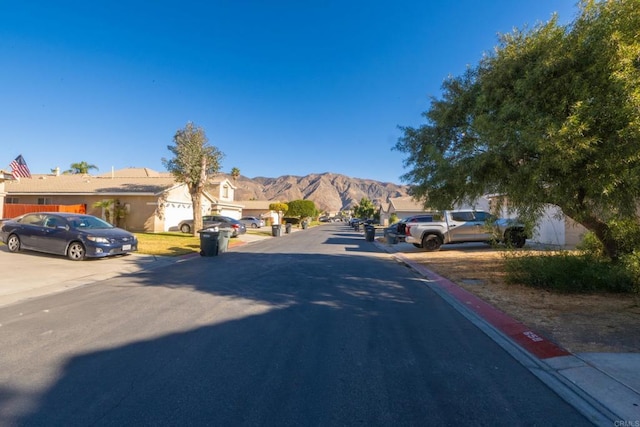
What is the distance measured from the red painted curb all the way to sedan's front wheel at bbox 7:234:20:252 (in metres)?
13.5

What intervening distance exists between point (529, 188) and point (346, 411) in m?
5.46

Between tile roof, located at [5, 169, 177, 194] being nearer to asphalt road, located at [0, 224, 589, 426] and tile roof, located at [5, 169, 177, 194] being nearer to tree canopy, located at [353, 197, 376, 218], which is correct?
asphalt road, located at [0, 224, 589, 426]

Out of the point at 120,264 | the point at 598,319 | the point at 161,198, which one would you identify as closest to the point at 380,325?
the point at 598,319

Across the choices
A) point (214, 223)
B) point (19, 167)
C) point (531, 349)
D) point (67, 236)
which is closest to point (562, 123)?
point (531, 349)

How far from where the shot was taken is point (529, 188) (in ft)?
21.7

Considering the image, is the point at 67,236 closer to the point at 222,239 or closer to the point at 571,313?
the point at 222,239

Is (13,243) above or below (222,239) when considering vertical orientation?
above

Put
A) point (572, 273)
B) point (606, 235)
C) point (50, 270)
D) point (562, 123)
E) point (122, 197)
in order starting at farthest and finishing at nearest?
point (122, 197), point (50, 270), point (606, 235), point (572, 273), point (562, 123)

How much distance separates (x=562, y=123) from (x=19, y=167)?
1162 inches

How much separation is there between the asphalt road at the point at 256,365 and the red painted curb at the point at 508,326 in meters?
0.41

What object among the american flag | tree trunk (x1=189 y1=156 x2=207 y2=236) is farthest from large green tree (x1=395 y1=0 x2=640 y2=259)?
the american flag

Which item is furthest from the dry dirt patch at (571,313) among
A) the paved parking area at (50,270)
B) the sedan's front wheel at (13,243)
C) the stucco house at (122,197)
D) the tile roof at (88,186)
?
the tile roof at (88,186)

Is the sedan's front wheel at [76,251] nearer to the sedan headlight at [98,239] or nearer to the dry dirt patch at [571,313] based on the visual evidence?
the sedan headlight at [98,239]

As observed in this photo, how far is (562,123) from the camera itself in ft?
18.9
